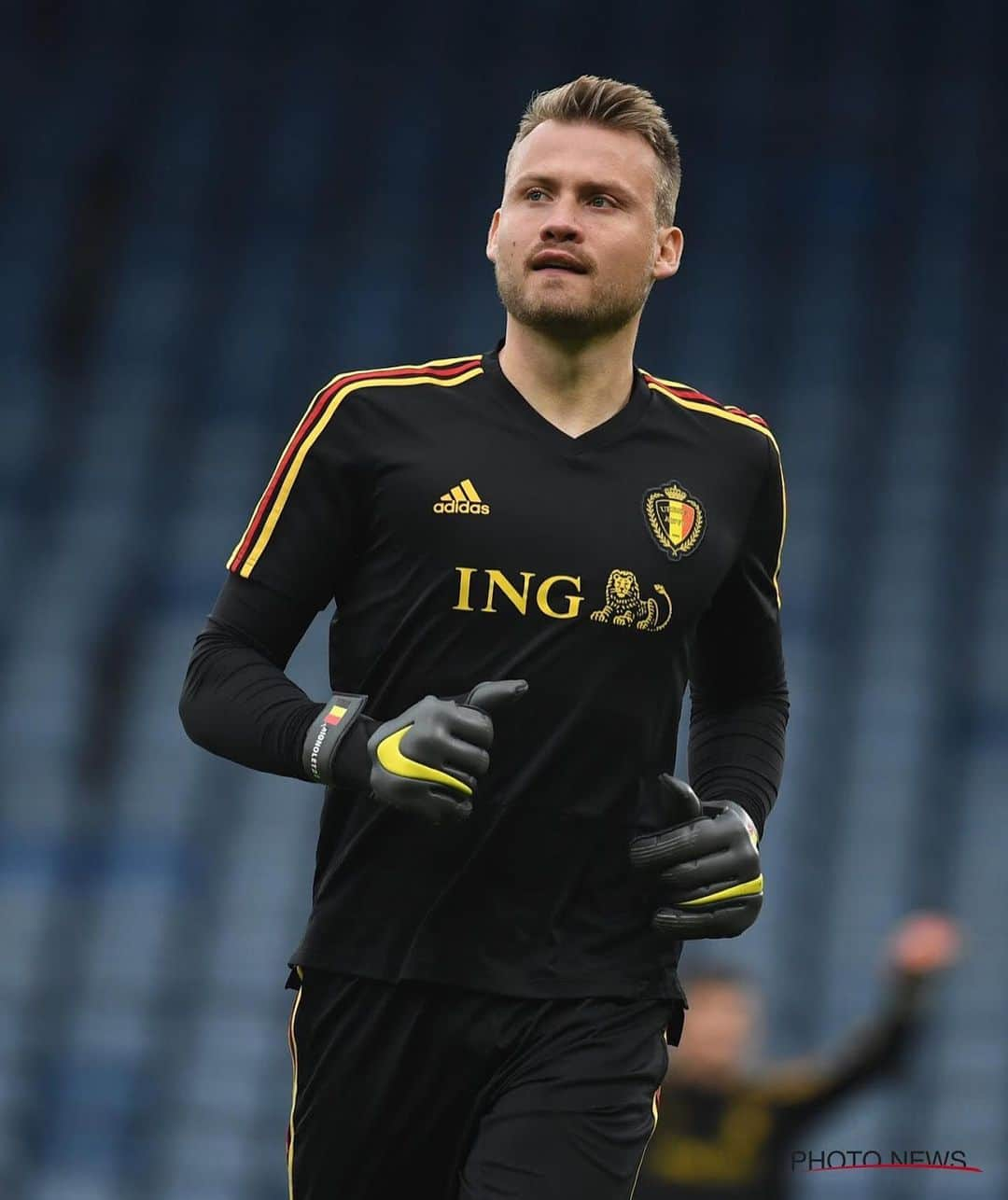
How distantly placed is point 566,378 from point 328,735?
1.79ft

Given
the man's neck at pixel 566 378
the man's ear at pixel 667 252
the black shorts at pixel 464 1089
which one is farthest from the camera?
the man's ear at pixel 667 252

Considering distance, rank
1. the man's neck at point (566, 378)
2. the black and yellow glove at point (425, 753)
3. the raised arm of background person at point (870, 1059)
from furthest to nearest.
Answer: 1. the raised arm of background person at point (870, 1059)
2. the man's neck at point (566, 378)
3. the black and yellow glove at point (425, 753)

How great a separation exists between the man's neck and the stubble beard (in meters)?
0.02

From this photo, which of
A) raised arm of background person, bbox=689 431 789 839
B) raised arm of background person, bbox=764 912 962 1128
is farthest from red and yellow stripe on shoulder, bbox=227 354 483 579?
raised arm of background person, bbox=764 912 962 1128

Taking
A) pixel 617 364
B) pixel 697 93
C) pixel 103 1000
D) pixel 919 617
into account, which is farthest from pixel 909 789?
pixel 617 364

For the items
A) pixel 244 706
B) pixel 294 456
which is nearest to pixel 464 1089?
pixel 244 706

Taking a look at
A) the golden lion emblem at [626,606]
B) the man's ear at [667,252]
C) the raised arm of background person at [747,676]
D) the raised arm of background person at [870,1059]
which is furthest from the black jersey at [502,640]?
the raised arm of background person at [870,1059]

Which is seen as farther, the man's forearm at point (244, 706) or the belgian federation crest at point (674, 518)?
the belgian federation crest at point (674, 518)

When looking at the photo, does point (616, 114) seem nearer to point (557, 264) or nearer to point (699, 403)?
point (557, 264)

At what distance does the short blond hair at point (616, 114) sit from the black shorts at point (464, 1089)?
0.96 m

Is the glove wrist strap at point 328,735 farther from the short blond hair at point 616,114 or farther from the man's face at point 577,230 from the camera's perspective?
the short blond hair at point 616,114

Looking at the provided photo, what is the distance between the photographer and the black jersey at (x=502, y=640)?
2.19 meters

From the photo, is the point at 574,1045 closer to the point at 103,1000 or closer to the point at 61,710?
the point at 103,1000

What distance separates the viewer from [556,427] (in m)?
2.32
